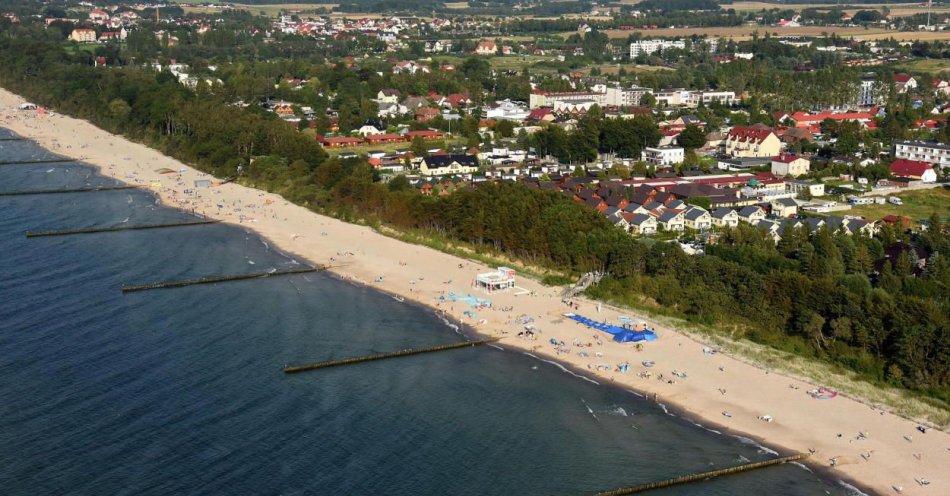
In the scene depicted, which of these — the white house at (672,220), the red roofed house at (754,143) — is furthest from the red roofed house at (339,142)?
the white house at (672,220)

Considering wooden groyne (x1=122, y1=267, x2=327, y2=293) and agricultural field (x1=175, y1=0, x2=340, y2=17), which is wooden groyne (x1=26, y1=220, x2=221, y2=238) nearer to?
wooden groyne (x1=122, y1=267, x2=327, y2=293)

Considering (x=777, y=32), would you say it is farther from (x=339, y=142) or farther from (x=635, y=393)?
(x=635, y=393)

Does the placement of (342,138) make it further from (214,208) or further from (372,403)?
(372,403)

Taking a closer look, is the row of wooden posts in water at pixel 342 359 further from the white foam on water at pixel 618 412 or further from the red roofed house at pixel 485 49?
the red roofed house at pixel 485 49

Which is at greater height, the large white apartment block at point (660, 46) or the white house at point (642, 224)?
the large white apartment block at point (660, 46)

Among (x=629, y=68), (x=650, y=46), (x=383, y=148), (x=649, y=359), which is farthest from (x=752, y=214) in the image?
(x=650, y=46)

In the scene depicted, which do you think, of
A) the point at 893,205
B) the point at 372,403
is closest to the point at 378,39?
the point at 893,205
